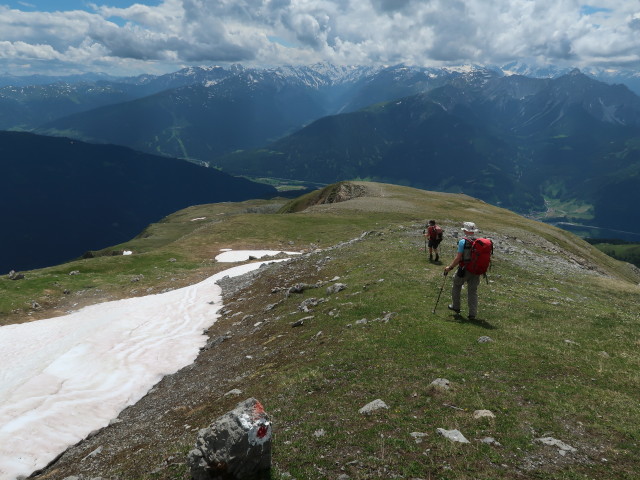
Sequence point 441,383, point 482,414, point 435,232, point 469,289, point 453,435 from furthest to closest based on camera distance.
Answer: point 435,232 < point 469,289 < point 441,383 < point 482,414 < point 453,435

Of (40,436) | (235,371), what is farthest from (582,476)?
(40,436)

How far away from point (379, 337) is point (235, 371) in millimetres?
7578

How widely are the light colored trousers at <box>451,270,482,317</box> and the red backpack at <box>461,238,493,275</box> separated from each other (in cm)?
40

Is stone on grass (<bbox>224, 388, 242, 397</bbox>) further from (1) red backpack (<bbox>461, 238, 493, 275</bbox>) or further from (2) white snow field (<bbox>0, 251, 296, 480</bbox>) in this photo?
(1) red backpack (<bbox>461, 238, 493, 275</bbox>)

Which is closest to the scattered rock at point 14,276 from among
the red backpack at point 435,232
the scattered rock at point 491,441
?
the red backpack at point 435,232

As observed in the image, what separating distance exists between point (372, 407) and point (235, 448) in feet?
15.9

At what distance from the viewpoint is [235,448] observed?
30.0 ft

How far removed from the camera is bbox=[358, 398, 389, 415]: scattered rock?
12195mm

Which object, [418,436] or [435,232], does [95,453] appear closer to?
[418,436]

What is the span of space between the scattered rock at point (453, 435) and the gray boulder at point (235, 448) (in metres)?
4.76

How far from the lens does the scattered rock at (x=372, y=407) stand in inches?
480

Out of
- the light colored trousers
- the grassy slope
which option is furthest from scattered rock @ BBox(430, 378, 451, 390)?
the light colored trousers

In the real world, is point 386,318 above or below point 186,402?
above

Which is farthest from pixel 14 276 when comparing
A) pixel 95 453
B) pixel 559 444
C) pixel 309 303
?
pixel 559 444
